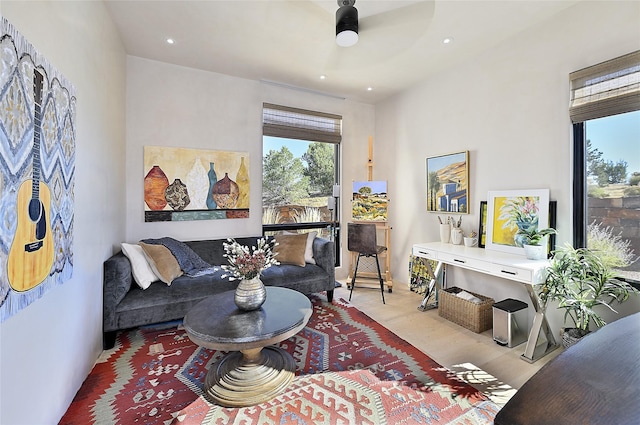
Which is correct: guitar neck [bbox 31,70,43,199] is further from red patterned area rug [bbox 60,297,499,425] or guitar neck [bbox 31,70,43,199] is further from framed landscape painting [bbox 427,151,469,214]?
framed landscape painting [bbox 427,151,469,214]

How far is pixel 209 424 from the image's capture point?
1597 millimetres

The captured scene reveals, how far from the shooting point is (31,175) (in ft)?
4.28

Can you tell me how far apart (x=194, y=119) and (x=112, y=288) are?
2208mm

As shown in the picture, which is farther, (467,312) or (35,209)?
(467,312)

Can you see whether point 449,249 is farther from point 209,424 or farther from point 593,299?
point 209,424

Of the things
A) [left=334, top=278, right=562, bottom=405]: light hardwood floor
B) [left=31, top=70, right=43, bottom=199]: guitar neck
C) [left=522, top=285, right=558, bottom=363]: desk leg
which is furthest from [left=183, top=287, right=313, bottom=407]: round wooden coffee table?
[left=522, top=285, right=558, bottom=363]: desk leg

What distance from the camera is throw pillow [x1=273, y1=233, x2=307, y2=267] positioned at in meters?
3.50

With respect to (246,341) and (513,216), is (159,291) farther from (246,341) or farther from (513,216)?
(513,216)

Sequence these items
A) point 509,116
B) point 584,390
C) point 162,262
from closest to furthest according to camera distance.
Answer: point 584,390
point 162,262
point 509,116

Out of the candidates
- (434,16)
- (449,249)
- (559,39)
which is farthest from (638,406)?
(559,39)

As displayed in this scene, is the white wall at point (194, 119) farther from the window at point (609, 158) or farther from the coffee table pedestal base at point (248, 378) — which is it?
the window at point (609, 158)

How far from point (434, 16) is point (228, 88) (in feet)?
8.51

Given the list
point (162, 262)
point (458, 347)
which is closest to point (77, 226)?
point (162, 262)

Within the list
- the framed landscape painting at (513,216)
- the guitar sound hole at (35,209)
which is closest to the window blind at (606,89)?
the framed landscape painting at (513,216)
